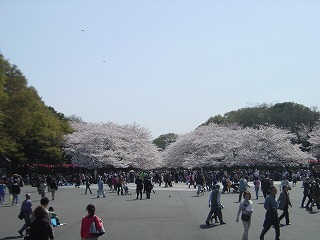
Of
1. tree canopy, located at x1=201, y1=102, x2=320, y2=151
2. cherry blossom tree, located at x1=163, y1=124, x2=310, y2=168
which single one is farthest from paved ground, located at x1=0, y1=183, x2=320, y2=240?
tree canopy, located at x1=201, y1=102, x2=320, y2=151

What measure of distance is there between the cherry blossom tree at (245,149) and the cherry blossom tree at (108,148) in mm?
6892

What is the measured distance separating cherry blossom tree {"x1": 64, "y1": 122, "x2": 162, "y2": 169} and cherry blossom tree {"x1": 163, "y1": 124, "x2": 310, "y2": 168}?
6892 mm

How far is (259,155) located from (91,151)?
912 inches

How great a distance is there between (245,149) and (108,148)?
764 inches

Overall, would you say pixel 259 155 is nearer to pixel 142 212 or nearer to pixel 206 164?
pixel 206 164

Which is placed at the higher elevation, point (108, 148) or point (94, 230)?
point (108, 148)

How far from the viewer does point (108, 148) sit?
67.9 m

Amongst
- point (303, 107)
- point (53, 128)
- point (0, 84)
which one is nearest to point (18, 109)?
point (0, 84)

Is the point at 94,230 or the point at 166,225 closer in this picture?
the point at 94,230

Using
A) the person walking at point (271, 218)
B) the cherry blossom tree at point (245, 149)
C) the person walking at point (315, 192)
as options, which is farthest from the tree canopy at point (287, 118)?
the person walking at point (271, 218)

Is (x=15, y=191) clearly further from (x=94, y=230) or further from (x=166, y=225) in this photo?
(x=94, y=230)

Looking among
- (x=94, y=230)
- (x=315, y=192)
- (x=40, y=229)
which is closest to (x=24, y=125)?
(x=315, y=192)

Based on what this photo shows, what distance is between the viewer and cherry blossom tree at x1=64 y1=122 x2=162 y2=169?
65000 millimetres

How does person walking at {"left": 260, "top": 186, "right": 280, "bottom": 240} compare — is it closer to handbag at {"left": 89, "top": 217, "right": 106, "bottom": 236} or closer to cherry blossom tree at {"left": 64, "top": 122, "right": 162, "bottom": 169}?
handbag at {"left": 89, "top": 217, "right": 106, "bottom": 236}
